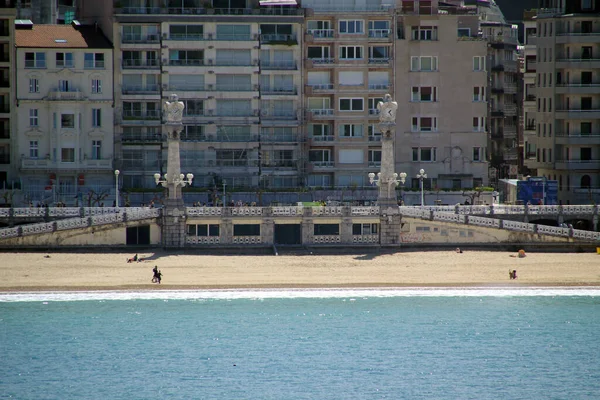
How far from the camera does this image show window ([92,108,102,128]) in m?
133

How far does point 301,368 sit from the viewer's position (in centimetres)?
8194

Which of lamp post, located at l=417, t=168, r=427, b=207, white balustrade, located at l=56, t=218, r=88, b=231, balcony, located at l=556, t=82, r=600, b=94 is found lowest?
white balustrade, located at l=56, t=218, r=88, b=231

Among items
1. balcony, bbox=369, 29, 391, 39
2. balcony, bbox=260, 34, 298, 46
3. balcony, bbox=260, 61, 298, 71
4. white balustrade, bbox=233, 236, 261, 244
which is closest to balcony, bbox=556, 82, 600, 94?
balcony, bbox=369, 29, 391, 39

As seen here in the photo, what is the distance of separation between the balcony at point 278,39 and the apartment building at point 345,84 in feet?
4.55

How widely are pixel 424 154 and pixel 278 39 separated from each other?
16745mm

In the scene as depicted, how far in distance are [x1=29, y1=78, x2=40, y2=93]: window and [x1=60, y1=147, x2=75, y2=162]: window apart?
549 centimetres

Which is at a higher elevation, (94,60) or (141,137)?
(94,60)

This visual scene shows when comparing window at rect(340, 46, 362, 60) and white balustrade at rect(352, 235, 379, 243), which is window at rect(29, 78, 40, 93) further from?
white balustrade at rect(352, 235, 379, 243)

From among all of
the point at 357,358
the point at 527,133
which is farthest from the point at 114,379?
the point at 527,133

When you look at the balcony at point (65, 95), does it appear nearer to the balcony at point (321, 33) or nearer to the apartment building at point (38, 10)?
the apartment building at point (38, 10)

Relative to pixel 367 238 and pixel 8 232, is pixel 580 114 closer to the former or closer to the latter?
pixel 367 238

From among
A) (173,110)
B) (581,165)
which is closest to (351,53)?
(581,165)

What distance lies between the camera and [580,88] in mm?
138625

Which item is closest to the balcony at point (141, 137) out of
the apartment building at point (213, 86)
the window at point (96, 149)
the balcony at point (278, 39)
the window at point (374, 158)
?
the apartment building at point (213, 86)
